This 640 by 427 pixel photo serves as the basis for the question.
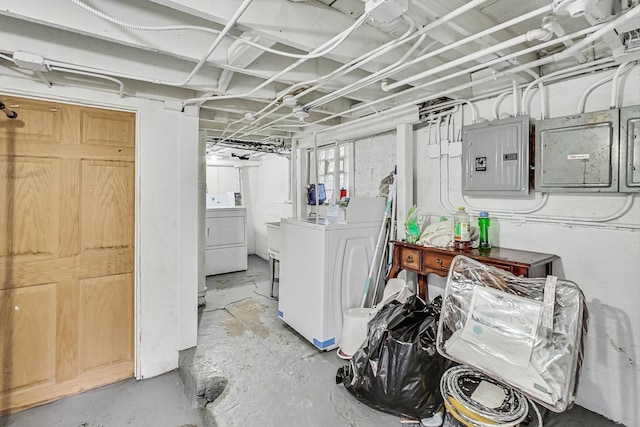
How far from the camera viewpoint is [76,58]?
174 cm

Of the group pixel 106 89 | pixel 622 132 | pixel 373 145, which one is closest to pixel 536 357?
pixel 622 132

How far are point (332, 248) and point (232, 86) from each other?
142cm

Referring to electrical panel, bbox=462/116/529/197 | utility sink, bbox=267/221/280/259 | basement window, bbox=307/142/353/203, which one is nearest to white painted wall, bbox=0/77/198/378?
utility sink, bbox=267/221/280/259

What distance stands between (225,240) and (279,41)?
390 centimetres

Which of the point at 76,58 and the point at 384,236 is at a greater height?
the point at 76,58

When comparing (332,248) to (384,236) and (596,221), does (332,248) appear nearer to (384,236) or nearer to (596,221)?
(384,236)

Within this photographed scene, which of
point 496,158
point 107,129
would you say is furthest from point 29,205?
point 496,158

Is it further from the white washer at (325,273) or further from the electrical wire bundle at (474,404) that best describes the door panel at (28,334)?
the electrical wire bundle at (474,404)

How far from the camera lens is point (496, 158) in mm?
2051

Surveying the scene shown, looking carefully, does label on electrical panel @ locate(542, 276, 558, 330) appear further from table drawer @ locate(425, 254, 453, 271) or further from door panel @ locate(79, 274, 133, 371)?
door panel @ locate(79, 274, 133, 371)

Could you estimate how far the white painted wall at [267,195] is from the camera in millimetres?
5359

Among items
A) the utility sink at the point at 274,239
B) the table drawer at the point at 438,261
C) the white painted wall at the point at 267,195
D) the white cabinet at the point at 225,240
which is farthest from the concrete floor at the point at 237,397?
the white painted wall at the point at 267,195

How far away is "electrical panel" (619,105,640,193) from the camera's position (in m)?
1.54

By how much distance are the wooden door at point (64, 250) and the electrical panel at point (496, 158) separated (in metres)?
2.45
